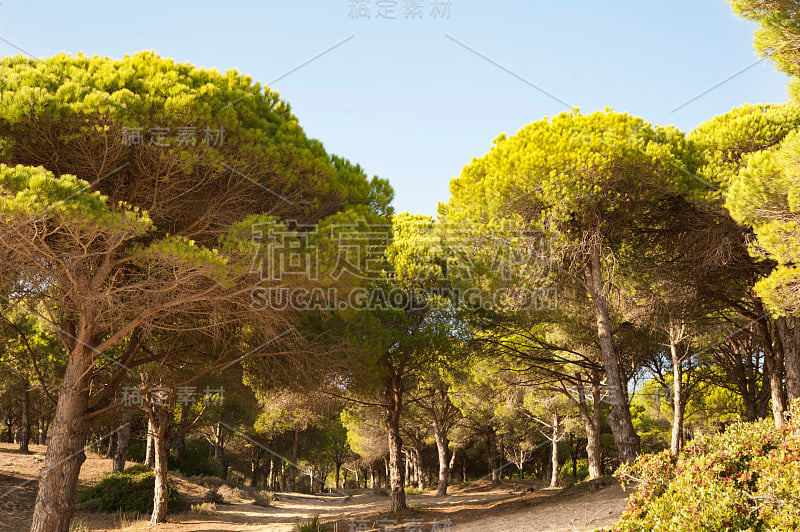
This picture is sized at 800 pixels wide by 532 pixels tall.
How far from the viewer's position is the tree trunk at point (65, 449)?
25.8ft

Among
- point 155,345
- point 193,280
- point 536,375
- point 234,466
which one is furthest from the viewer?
point 234,466

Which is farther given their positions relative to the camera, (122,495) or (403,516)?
(122,495)

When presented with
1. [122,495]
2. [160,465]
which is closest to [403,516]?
[160,465]

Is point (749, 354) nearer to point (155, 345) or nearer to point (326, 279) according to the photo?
point (326, 279)

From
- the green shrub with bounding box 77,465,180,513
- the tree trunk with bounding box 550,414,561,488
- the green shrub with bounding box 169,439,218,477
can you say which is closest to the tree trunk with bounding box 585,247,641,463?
the green shrub with bounding box 77,465,180,513

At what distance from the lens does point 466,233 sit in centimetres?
1202

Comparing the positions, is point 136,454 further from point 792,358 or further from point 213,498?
point 792,358

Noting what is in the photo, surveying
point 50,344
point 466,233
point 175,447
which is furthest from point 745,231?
point 175,447

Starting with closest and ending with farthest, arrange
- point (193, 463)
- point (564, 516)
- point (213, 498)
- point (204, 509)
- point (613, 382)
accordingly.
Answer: point (564, 516) → point (613, 382) → point (204, 509) → point (213, 498) → point (193, 463)

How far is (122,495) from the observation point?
1538 centimetres

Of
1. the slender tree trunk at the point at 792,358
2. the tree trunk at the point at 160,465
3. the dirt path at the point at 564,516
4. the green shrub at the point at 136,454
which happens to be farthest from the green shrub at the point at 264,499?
the slender tree trunk at the point at 792,358

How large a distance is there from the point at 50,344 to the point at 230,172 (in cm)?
1379

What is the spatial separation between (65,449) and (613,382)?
10294 mm

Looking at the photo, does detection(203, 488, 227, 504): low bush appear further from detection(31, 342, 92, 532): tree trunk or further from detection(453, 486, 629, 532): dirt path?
detection(453, 486, 629, 532): dirt path
